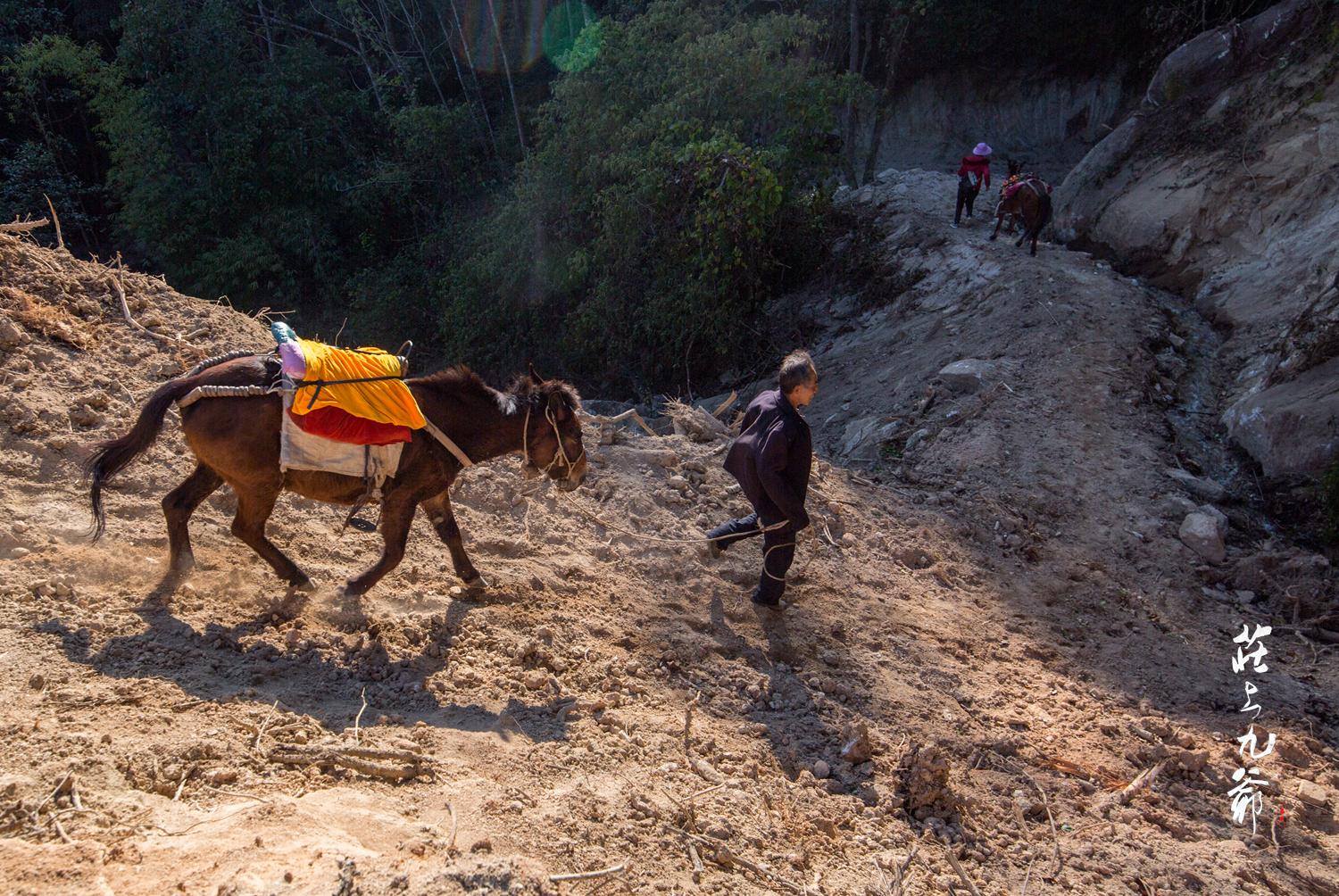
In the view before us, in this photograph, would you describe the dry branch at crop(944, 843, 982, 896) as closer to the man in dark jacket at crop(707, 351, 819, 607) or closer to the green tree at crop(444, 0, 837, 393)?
the man in dark jacket at crop(707, 351, 819, 607)

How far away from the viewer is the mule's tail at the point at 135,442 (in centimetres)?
488

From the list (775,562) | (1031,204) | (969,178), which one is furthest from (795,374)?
(969,178)

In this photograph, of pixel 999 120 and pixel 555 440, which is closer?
pixel 555 440

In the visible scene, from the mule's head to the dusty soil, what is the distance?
762mm

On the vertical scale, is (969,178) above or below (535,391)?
above

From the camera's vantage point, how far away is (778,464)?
17.9 feet

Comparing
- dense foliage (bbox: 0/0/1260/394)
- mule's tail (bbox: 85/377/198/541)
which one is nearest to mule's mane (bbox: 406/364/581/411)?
mule's tail (bbox: 85/377/198/541)

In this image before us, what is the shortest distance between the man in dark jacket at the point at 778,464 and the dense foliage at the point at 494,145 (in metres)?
7.93

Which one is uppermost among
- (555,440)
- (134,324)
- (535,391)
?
(134,324)

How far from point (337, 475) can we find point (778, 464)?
256 centimetres

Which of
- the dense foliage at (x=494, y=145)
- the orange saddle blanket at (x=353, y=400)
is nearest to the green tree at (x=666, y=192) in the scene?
the dense foliage at (x=494, y=145)

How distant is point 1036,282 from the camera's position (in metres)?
Result: 11.8

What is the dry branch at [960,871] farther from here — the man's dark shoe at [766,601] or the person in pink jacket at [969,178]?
the person in pink jacket at [969,178]

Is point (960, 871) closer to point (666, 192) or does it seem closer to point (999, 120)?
point (666, 192)
